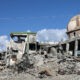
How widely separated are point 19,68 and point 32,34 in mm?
16985

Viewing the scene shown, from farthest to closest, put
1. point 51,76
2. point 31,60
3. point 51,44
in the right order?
point 51,44 → point 31,60 → point 51,76

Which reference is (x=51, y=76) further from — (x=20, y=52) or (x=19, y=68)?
(x=20, y=52)

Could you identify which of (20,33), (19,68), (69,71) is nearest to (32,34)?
(20,33)

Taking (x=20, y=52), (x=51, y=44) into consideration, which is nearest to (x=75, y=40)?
(x=51, y=44)

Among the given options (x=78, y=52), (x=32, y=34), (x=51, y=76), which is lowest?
(x=51, y=76)

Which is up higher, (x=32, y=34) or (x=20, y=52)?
(x=32, y=34)

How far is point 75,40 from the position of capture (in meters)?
37.9

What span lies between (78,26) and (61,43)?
16.1 ft

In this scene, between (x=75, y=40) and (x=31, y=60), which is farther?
(x=75, y=40)

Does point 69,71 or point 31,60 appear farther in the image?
point 31,60

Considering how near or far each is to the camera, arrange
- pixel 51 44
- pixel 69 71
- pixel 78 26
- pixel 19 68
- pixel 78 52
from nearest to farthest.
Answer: pixel 69 71 → pixel 19 68 → pixel 78 52 → pixel 78 26 → pixel 51 44

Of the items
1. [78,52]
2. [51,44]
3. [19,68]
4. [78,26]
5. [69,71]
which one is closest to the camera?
[69,71]

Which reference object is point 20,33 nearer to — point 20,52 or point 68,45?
point 20,52

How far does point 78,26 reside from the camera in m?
41.4
